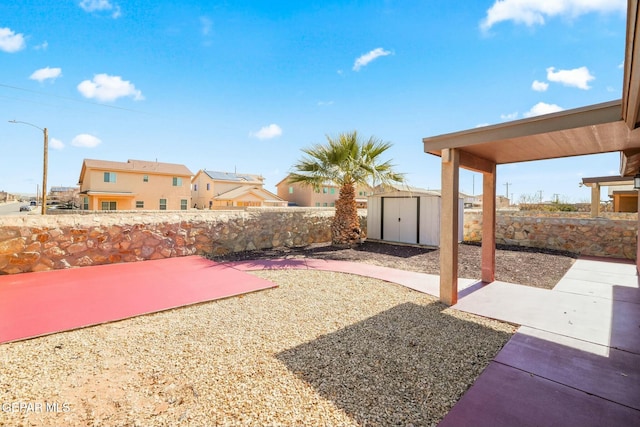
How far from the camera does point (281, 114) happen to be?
17.3m

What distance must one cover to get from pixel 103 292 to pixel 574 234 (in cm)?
1313

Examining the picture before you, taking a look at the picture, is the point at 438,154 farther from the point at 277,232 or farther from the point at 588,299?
the point at 277,232

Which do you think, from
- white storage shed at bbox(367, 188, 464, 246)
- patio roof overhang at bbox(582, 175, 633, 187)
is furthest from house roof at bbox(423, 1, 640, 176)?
patio roof overhang at bbox(582, 175, 633, 187)

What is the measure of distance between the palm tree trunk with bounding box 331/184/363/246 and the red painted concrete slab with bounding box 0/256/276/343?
484cm

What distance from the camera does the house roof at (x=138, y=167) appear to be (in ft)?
82.4

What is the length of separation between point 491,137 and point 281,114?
48.9 ft

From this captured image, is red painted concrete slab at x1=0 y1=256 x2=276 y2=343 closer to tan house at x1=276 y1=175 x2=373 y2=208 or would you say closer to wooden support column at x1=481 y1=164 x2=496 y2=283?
wooden support column at x1=481 y1=164 x2=496 y2=283

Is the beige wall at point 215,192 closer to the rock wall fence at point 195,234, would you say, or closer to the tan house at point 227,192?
the tan house at point 227,192

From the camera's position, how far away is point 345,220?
10914mm

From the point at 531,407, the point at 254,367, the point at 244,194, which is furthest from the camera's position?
the point at 244,194

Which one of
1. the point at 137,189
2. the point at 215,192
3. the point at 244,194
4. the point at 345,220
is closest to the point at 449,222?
the point at 345,220

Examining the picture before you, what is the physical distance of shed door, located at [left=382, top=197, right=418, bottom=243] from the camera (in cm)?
1120

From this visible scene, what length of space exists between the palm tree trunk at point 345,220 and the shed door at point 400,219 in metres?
1.70

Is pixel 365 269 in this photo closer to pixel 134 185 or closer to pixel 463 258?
pixel 463 258
